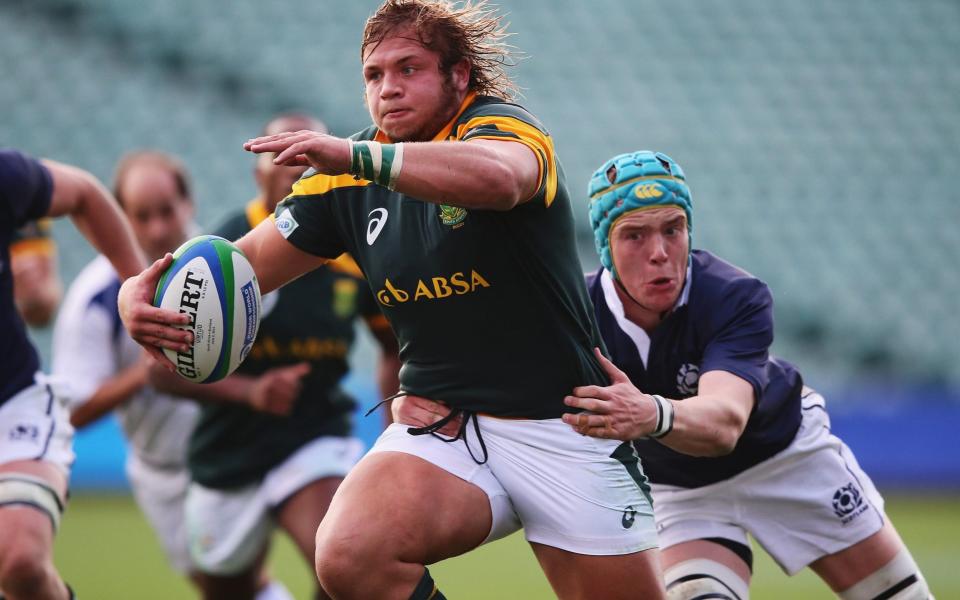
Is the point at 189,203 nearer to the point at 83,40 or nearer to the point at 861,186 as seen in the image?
the point at 83,40

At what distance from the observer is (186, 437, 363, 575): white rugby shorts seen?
5582 mm

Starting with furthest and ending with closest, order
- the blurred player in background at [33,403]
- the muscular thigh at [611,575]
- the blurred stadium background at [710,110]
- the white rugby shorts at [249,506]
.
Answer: the blurred stadium background at [710,110]
the white rugby shorts at [249,506]
the blurred player in background at [33,403]
the muscular thigh at [611,575]

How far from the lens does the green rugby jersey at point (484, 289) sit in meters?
3.60

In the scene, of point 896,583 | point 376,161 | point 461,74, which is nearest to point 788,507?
point 896,583

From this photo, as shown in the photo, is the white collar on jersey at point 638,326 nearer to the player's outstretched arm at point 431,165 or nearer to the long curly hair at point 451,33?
the long curly hair at point 451,33

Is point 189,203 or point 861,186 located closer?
point 189,203

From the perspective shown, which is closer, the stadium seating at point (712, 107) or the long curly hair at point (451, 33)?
the long curly hair at point (451, 33)

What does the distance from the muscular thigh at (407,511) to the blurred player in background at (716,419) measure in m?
0.39

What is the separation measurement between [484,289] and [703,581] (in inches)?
50.7

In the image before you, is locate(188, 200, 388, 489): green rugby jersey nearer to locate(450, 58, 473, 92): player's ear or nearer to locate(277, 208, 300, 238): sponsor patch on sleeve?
locate(277, 208, 300, 238): sponsor patch on sleeve

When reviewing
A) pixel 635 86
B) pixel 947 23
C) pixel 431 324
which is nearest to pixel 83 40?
pixel 635 86

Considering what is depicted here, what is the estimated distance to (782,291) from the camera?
13.3 meters

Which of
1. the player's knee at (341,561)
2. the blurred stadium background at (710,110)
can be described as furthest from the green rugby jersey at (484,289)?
the blurred stadium background at (710,110)

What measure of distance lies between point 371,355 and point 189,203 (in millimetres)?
5789
